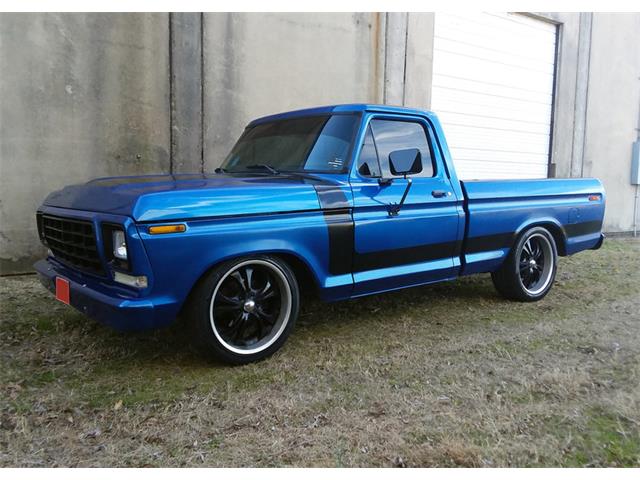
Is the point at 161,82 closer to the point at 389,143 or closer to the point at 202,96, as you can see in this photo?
the point at 202,96

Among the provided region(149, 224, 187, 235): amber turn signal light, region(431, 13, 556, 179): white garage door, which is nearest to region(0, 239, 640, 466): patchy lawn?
region(149, 224, 187, 235): amber turn signal light

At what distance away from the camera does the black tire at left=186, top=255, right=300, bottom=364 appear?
3.18 metres

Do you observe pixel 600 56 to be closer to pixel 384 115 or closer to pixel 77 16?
pixel 384 115

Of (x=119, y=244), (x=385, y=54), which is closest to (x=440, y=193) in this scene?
(x=119, y=244)

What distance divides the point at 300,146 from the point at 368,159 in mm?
564

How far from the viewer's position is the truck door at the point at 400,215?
3.85 m

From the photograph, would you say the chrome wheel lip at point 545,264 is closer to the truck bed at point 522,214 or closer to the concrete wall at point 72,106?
the truck bed at point 522,214

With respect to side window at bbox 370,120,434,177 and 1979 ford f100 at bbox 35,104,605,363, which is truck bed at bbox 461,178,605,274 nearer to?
1979 ford f100 at bbox 35,104,605,363

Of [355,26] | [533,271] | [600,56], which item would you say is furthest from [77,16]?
[600,56]

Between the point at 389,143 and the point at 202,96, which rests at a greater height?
the point at 202,96

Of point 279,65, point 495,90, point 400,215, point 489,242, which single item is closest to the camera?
point 400,215

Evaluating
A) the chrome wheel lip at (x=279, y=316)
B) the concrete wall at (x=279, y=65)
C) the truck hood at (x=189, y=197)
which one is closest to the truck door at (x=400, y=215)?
the truck hood at (x=189, y=197)

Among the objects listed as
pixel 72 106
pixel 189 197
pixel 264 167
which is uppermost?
pixel 72 106

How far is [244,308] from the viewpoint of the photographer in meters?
3.37
